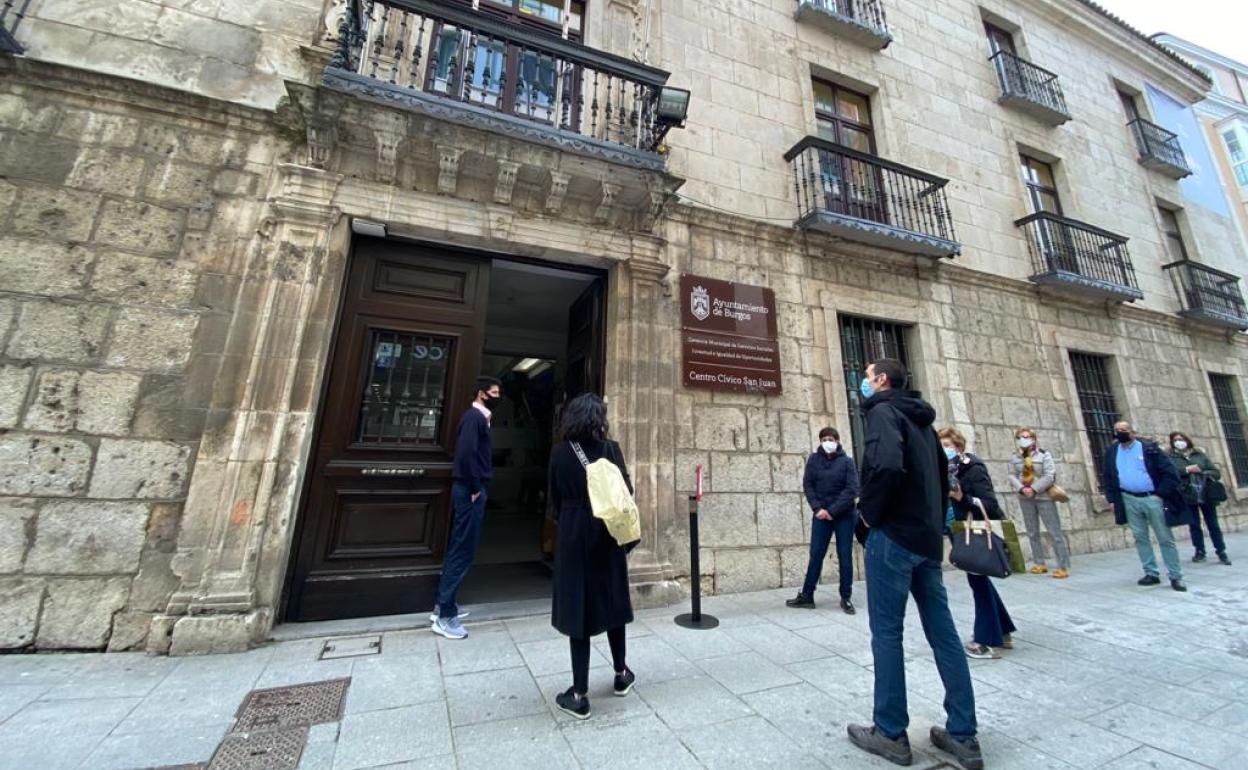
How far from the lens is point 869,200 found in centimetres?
671

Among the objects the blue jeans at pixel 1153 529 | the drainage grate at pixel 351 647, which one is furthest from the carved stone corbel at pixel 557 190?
the blue jeans at pixel 1153 529

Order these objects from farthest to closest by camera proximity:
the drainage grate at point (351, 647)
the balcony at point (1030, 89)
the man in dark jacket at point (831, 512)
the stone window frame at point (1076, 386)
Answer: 1. the balcony at point (1030, 89)
2. the stone window frame at point (1076, 386)
3. the man in dark jacket at point (831, 512)
4. the drainage grate at point (351, 647)

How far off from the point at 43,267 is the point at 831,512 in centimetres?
677

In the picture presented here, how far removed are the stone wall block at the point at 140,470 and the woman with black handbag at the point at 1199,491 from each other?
36.0 feet

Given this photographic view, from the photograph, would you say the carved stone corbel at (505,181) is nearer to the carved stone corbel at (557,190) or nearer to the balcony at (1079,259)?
the carved stone corbel at (557,190)

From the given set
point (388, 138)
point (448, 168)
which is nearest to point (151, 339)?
point (388, 138)

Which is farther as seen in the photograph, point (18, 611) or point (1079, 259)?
point (1079, 259)

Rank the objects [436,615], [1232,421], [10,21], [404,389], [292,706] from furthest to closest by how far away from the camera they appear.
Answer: [1232,421] → [404,389] → [10,21] → [436,615] → [292,706]

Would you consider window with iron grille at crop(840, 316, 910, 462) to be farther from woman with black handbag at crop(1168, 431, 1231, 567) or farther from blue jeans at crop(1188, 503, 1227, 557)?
blue jeans at crop(1188, 503, 1227, 557)

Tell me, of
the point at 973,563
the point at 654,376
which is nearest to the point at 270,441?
the point at 654,376

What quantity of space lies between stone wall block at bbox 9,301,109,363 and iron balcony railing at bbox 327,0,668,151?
9.49 ft

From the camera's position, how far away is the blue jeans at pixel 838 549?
14.3 feet

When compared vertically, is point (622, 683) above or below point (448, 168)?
below

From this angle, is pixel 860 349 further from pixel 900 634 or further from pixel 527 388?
pixel 527 388
